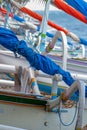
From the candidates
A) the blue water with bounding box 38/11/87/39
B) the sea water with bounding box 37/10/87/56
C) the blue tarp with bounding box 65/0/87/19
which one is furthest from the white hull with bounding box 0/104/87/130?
the blue water with bounding box 38/11/87/39

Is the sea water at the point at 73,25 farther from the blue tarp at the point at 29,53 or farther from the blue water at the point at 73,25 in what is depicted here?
the blue tarp at the point at 29,53

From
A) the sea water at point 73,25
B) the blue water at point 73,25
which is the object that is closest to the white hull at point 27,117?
the sea water at point 73,25

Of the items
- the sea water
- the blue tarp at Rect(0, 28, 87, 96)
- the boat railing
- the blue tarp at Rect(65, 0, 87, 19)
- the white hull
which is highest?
the sea water

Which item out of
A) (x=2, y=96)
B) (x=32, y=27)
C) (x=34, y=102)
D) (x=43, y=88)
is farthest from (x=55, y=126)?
(x=32, y=27)

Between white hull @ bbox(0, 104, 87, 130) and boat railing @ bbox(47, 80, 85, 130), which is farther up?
boat railing @ bbox(47, 80, 85, 130)

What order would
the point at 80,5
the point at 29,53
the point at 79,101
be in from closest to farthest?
the point at 79,101 → the point at 29,53 → the point at 80,5

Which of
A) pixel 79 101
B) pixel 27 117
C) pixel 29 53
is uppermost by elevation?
pixel 29 53

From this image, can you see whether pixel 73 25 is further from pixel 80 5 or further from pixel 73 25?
pixel 80 5

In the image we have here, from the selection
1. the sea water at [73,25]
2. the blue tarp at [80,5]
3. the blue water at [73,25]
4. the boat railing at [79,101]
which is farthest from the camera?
the blue water at [73,25]

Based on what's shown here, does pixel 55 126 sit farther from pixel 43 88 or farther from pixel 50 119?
pixel 43 88

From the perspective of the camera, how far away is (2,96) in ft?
23.0

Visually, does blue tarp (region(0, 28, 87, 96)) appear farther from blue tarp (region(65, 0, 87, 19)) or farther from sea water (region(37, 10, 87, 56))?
sea water (region(37, 10, 87, 56))

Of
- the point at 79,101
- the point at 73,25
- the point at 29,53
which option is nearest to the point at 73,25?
the point at 73,25

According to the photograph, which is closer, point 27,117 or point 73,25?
point 27,117
